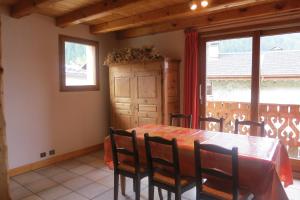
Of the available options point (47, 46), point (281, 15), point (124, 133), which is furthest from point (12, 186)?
point (281, 15)

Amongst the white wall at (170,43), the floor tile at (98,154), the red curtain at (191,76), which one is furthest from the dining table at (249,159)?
the white wall at (170,43)

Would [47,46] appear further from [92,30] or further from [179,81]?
[179,81]

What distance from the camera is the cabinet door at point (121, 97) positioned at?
14.8ft

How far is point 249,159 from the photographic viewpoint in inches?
75.5

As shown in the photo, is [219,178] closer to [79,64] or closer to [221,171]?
[221,171]

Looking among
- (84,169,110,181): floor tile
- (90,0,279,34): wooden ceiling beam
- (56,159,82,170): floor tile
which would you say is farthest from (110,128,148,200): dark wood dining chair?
(90,0,279,34): wooden ceiling beam

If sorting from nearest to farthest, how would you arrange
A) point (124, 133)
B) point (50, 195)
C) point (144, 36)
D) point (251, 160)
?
1. point (251, 160)
2. point (124, 133)
3. point (50, 195)
4. point (144, 36)

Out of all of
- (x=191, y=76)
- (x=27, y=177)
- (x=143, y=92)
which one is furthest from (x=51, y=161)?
(x=191, y=76)

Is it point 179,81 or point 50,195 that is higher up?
point 179,81

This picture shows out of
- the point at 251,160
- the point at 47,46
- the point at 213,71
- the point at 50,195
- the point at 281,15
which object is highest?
the point at 281,15

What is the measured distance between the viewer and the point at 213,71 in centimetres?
418

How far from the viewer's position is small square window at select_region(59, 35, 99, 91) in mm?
4254

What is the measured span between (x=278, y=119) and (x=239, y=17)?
174 cm

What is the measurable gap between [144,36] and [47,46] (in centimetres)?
195
